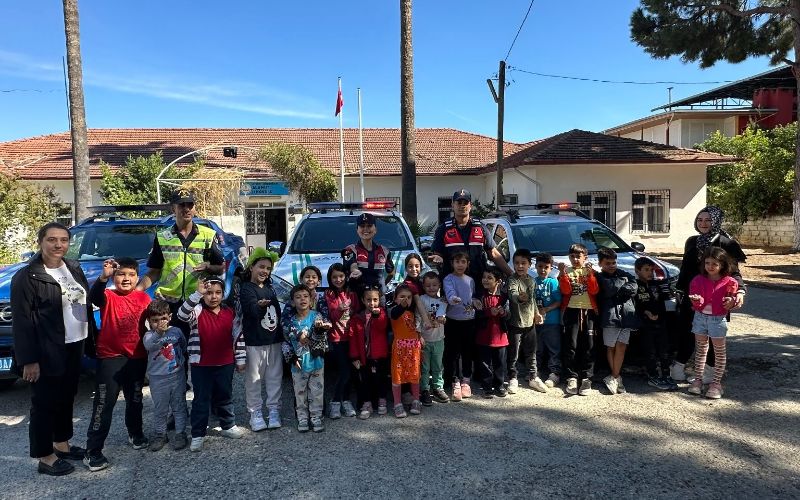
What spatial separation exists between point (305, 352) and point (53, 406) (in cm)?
170

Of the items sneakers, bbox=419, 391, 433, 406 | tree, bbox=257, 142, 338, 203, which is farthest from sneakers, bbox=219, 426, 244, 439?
tree, bbox=257, 142, 338, 203

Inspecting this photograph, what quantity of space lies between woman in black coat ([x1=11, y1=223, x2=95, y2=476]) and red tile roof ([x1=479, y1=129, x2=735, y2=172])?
15141 mm

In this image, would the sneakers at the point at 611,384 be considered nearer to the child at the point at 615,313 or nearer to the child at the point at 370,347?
the child at the point at 615,313

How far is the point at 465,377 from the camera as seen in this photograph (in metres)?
5.06

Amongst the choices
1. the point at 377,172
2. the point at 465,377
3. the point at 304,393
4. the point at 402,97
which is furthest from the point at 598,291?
the point at 377,172

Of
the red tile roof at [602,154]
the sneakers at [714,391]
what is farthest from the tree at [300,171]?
the sneakers at [714,391]

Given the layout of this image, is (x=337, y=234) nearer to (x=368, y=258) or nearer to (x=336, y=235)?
(x=336, y=235)

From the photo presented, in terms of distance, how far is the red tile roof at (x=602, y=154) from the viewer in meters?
17.3

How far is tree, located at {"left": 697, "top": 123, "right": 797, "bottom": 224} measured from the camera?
60.0 feet

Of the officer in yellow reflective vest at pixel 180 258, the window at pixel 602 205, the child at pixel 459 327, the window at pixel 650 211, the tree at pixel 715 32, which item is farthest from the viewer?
the window at pixel 650 211

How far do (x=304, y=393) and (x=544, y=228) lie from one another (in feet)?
13.3

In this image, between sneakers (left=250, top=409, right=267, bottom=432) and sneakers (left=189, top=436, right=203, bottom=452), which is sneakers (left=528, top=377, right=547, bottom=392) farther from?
sneakers (left=189, top=436, right=203, bottom=452)

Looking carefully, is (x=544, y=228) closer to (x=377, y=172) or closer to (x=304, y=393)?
(x=304, y=393)

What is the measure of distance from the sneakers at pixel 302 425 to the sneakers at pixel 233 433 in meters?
0.43
